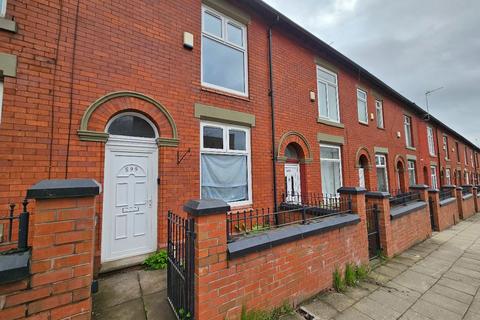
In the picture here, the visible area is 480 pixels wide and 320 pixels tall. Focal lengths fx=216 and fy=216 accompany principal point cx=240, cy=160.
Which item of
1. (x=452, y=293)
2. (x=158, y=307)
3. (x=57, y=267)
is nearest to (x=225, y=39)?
(x=57, y=267)

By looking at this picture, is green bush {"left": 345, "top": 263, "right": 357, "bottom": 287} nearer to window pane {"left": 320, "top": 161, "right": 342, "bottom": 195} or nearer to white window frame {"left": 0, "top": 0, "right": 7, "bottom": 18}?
window pane {"left": 320, "top": 161, "right": 342, "bottom": 195}

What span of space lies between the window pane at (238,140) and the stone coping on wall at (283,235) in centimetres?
277

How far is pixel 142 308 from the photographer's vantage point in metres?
2.65

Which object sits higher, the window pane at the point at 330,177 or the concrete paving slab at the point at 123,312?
the window pane at the point at 330,177

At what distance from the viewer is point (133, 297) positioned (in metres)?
2.87

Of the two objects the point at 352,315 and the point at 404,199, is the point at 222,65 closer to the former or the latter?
the point at 352,315

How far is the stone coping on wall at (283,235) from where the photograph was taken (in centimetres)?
251

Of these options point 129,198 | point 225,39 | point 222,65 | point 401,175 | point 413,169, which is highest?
point 225,39

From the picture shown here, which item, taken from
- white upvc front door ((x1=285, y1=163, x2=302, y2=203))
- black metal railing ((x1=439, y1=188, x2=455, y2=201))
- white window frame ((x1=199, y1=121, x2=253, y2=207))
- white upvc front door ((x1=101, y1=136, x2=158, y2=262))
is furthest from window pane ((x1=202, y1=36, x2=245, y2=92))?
black metal railing ((x1=439, y1=188, x2=455, y2=201))

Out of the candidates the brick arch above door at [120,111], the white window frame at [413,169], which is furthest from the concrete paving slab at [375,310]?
the white window frame at [413,169]

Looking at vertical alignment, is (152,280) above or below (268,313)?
above

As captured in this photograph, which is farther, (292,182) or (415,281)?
(292,182)

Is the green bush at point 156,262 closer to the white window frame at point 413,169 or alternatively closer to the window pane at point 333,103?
the window pane at point 333,103

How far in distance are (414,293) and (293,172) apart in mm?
4126
